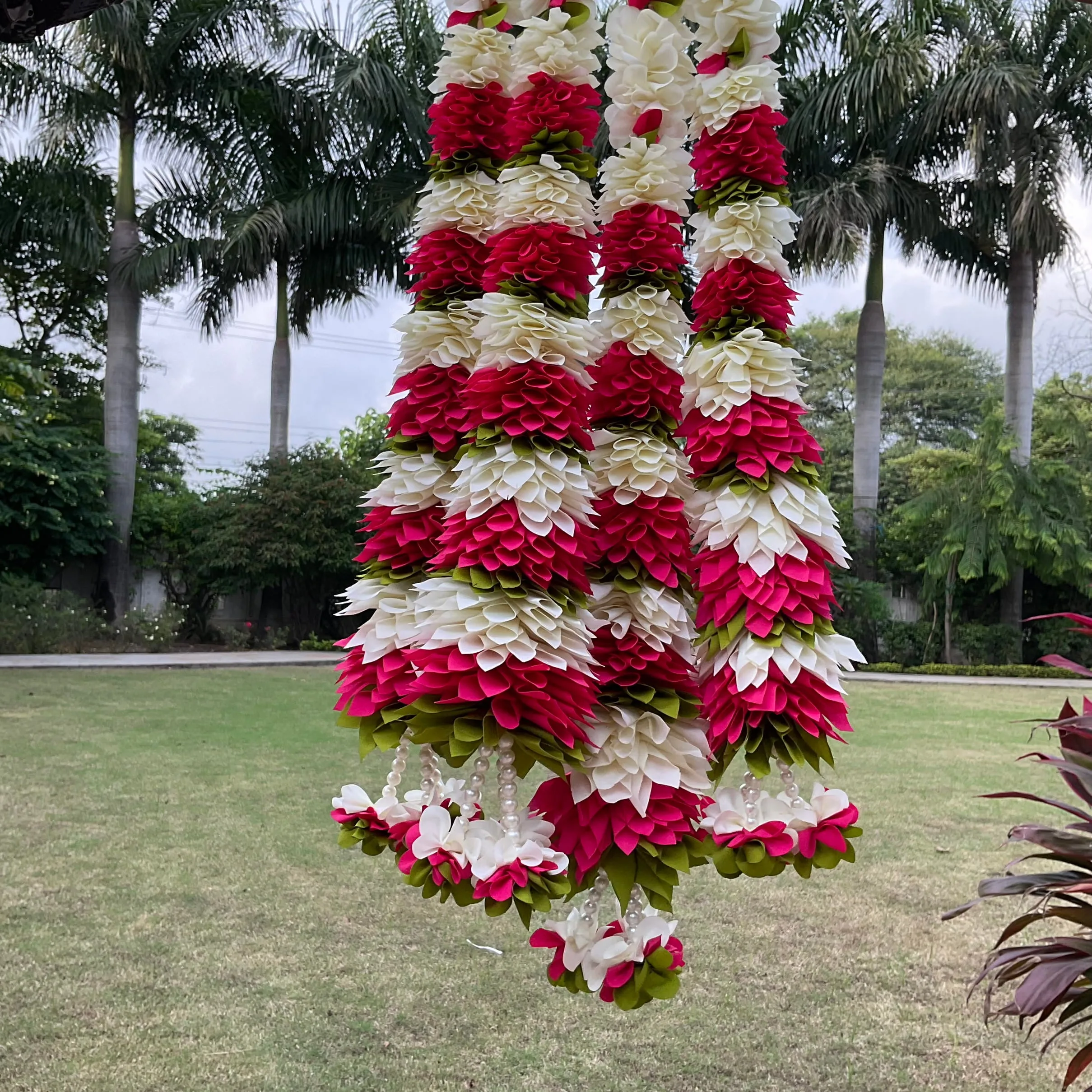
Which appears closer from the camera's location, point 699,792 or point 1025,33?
point 699,792

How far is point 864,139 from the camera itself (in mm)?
14906

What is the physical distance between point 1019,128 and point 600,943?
16.0 meters

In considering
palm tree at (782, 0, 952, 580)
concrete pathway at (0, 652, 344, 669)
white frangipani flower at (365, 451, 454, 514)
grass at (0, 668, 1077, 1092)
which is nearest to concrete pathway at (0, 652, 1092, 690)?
concrete pathway at (0, 652, 344, 669)

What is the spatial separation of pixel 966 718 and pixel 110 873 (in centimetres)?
823

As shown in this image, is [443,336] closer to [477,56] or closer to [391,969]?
[477,56]

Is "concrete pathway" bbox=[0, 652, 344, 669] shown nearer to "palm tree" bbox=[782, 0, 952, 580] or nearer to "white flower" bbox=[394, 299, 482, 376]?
"palm tree" bbox=[782, 0, 952, 580]

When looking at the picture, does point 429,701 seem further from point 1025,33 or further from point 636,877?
point 1025,33

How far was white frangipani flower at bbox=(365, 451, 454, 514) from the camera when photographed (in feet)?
4.35

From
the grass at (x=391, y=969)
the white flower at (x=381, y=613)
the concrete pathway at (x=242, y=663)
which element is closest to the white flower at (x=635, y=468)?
the white flower at (x=381, y=613)

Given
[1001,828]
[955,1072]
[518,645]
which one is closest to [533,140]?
[518,645]

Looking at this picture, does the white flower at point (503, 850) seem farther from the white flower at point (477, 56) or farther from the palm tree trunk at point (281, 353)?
the palm tree trunk at point (281, 353)

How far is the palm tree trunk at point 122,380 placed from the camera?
1509 centimetres

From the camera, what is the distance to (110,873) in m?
4.17

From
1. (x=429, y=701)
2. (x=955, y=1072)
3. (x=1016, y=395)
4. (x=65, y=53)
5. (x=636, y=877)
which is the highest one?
(x=65, y=53)
